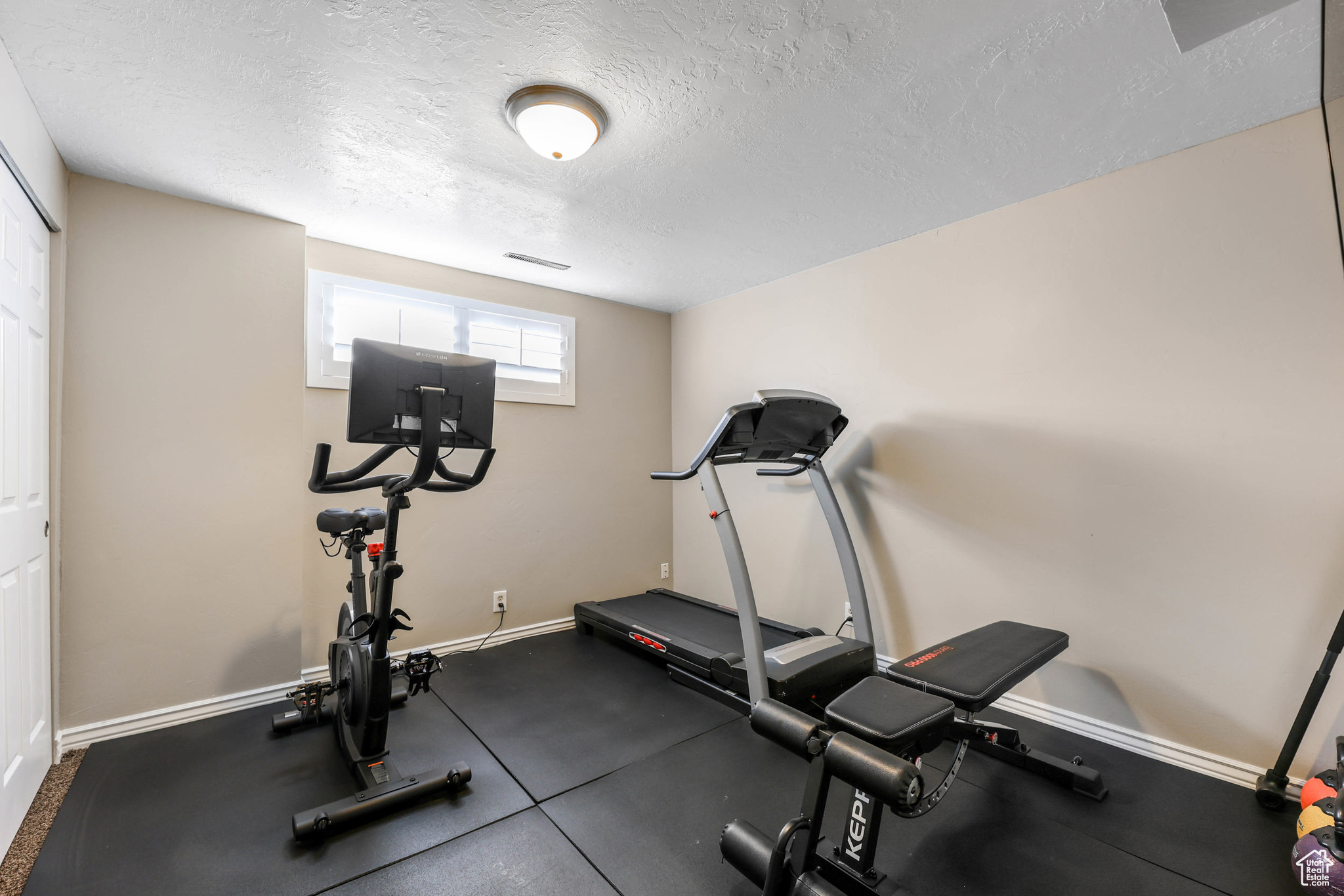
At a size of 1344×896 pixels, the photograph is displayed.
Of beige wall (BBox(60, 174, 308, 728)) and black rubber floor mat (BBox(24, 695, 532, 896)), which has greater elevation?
beige wall (BBox(60, 174, 308, 728))

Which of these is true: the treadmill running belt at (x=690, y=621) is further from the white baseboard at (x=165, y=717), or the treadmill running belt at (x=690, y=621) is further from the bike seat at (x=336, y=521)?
the white baseboard at (x=165, y=717)

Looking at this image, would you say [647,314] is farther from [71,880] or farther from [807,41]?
[71,880]

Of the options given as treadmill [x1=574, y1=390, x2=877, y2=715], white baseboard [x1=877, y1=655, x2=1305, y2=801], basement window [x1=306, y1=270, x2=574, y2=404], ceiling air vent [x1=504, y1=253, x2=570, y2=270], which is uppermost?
ceiling air vent [x1=504, y1=253, x2=570, y2=270]

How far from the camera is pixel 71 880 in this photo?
1530 millimetres

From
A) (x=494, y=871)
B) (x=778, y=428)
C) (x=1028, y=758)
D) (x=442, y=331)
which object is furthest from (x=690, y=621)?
(x=442, y=331)

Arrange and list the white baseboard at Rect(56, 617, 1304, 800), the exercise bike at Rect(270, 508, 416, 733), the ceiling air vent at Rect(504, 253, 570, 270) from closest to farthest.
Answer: the white baseboard at Rect(56, 617, 1304, 800) < the exercise bike at Rect(270, 508, 416, 733) < the ceiling air vent at Rect(504, 253, 570, 270)

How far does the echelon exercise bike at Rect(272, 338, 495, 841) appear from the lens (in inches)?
68.4

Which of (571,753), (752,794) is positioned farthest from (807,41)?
(571,753)

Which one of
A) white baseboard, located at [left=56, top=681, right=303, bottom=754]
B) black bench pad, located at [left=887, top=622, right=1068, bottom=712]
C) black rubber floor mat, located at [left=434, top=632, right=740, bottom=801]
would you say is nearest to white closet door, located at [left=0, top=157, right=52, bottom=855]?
white baseboard, located at [left=56, top=681, right=303, bottom=754]

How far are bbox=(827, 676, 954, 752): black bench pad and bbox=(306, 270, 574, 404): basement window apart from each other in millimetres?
1938

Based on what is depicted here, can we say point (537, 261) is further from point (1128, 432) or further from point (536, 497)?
point (1128, 432)

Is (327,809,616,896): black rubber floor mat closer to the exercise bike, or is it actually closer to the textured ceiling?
the exercise bike

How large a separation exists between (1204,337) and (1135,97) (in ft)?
2.92

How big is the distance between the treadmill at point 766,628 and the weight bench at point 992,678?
1.68 feet
